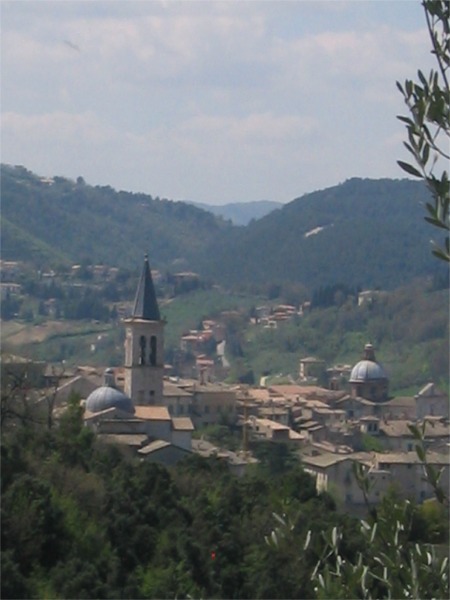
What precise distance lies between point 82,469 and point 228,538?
181 cm

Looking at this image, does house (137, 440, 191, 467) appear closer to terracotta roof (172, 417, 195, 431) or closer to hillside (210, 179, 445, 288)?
terracotta roof (172, 417, 195, 431)

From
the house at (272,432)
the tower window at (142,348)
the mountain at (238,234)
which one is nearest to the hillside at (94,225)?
the mountain at (238,234)

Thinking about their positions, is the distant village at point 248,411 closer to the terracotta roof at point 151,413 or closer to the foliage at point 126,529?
the terracotta roof at point 151,413

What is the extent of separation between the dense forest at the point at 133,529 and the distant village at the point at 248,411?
1.43 meters

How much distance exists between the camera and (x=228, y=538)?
14.5m

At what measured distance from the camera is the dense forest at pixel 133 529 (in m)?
12.0

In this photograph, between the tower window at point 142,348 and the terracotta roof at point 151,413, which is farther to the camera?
the tower window at point 142,348

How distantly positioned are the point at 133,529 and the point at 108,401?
50.1 ft

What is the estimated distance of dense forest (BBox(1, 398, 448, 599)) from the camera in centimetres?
1198

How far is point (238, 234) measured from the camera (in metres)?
116

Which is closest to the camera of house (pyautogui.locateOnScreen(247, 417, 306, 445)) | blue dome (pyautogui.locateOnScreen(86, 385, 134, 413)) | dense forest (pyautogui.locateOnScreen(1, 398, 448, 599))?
dense forest (pyautogui.locateOnScreen(1, 398, 448, 599))

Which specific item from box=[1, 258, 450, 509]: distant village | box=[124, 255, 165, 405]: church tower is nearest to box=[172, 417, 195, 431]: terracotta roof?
box=[1, 258, 450, 509]: distant village

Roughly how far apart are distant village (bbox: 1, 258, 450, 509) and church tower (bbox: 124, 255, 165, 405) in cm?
2

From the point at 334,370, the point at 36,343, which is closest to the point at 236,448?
the point at 334,370
